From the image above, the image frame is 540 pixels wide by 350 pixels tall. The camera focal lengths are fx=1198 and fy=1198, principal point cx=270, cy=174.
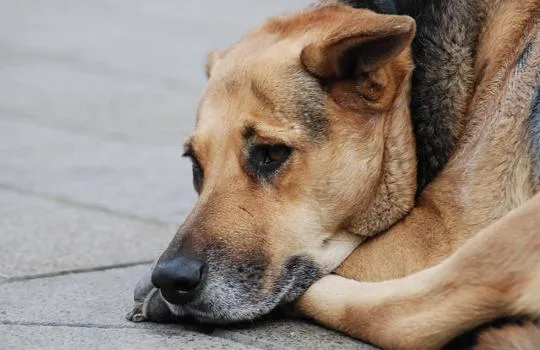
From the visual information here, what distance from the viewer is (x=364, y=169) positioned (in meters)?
4.55

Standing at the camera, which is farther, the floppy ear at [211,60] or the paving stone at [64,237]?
the paving stone at [64,237]

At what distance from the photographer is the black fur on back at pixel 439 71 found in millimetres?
4656

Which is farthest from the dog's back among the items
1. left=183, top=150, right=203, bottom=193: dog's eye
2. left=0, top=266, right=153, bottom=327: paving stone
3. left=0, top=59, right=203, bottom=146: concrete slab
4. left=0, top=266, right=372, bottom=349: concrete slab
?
left=0, top=59, right=203, bottom=146: concrete slab

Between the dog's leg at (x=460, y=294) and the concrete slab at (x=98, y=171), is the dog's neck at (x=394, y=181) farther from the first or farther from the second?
the concrete slab at (x=98, y=171)

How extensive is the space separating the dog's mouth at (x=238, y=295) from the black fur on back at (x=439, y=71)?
0.69 meters

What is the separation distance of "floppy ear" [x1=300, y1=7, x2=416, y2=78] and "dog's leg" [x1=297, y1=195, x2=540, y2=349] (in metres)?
0.80

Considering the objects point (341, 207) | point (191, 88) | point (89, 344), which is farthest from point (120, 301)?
point (191, 88)

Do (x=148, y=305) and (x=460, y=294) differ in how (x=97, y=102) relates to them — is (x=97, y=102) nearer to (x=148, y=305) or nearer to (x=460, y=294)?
(x=148, y=305)

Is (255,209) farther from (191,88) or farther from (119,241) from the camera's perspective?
(191,88)

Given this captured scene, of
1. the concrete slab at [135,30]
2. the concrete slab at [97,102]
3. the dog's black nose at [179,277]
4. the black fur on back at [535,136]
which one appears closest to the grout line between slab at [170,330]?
the dog's black nose at [179,277]

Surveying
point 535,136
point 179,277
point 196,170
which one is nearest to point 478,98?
point 535,136

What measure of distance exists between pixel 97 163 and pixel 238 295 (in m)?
3.49

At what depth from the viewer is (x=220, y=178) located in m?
4.42

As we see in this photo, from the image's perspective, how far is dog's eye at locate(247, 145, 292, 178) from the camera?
4.40m
